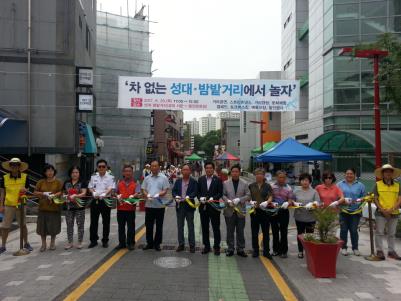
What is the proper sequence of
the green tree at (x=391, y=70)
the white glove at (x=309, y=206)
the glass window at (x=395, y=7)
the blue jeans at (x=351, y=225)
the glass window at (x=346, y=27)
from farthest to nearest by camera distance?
1. the glass window at (x=346, y=27)
2. the glass window at (x=395, y=7)
3. the green tree at (x=391, y=70)
4. the blue jeans at (x=351, y=225)
5. the white glove at (x=309, y=206)

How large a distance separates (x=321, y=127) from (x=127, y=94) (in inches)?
888

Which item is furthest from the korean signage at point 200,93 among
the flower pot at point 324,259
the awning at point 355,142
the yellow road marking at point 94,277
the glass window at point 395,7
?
the glass window at point 395,7

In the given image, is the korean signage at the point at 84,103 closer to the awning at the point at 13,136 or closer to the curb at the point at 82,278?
the awning at the point at 13,136

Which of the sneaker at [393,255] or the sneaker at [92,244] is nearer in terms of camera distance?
the sneaker at [393,255]

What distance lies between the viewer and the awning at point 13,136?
15.6 meters

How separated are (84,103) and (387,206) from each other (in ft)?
43.3

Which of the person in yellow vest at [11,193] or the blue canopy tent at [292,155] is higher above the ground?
the blue canopy tent at [292,155]

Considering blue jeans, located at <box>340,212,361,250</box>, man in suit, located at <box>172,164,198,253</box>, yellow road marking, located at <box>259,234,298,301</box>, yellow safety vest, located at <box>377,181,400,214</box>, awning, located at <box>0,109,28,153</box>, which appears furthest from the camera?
awning, located at <box>0,109,28,153</box>

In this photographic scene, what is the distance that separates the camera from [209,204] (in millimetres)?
7812

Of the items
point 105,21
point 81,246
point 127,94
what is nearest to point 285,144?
point 127,94

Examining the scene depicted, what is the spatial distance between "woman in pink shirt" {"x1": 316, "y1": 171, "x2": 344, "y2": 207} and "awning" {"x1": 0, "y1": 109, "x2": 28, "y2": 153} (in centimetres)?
1198

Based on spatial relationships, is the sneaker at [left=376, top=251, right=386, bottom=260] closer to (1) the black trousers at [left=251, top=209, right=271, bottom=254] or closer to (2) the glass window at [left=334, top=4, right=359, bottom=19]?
(1) the black trousers at [left=251, top=209, right=271, bottom=254]

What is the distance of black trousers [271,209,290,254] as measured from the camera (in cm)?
770

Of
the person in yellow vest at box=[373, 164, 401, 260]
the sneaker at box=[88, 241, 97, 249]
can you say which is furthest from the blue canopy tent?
the sneaker at box=[88, 241, 97, 249]
